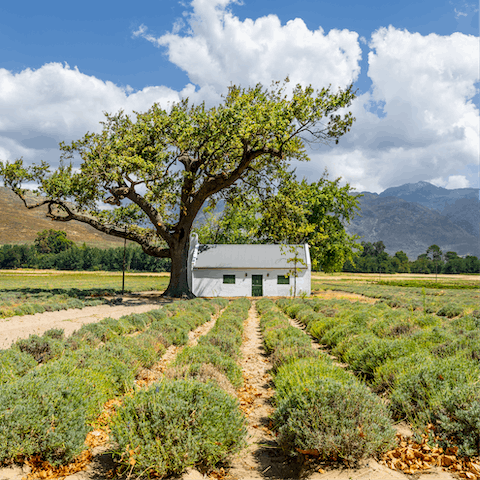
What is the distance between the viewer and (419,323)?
10914mm

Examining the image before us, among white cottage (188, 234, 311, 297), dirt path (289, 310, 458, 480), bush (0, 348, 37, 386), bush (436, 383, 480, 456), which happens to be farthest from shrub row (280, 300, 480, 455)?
white cottage (188, 234, 311, 297)

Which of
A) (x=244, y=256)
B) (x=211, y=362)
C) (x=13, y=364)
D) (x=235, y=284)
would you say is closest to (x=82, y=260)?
(x=244, y=256)

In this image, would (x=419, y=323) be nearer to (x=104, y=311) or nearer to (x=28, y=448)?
(x=28, y=448)

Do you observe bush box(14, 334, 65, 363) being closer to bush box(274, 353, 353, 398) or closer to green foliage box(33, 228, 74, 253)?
bush box(274, 353, 353, 398)

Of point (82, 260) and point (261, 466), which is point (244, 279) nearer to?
point (261, 466)

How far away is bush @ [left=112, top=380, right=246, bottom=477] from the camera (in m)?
3.36

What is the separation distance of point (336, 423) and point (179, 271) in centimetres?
2228

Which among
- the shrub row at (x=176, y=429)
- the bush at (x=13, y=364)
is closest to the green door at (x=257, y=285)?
the bush at (x=13, y=364)

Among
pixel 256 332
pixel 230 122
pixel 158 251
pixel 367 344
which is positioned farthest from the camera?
pixel 158 251

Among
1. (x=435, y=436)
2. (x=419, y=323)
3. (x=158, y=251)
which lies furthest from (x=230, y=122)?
(x=435, y=436)

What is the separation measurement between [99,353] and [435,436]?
5.46 metres

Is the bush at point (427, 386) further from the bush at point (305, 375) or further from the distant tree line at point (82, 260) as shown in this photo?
the distant tree line at point (82, 260)

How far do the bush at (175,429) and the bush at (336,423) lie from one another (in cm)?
61

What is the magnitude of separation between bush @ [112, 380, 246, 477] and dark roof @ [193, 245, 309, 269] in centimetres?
2653
